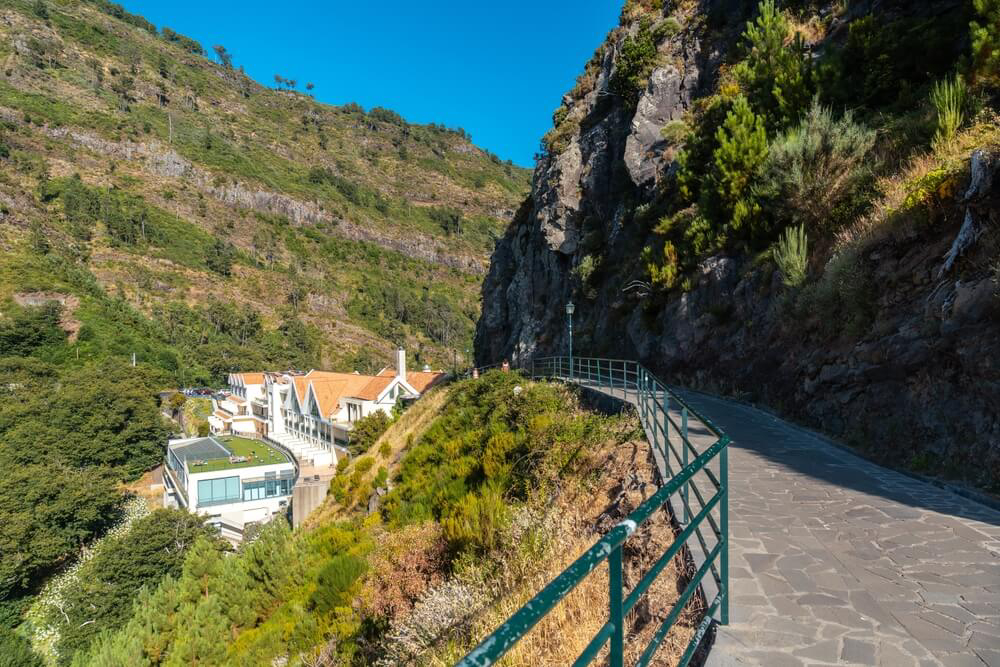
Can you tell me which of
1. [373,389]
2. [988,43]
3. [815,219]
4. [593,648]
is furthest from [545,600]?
[373,389]

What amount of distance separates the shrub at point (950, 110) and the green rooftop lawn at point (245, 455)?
3442 centimetres

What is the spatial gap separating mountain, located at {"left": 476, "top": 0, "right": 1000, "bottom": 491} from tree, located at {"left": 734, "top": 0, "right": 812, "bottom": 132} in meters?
0.06

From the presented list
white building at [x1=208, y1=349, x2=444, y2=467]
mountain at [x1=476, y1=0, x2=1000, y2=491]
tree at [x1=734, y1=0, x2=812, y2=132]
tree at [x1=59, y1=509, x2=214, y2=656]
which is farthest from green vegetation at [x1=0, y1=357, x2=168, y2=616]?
tree at [x1=734, y1=0, x2=812, y2=132]

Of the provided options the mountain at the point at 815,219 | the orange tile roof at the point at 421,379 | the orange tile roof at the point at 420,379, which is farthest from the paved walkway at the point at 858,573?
the orange tile roof at the point at 420,379

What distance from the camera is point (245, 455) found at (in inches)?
1379

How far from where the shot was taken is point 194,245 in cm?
9294

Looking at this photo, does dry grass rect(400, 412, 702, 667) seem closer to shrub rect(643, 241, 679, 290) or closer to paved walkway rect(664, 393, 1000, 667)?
paved walkway rect(664, 393, 1000, 667)

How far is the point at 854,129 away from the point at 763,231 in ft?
9.39

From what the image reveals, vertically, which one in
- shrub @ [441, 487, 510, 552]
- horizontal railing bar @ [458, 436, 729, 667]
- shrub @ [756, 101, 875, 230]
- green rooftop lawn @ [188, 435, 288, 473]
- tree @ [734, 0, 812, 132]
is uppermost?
tree @ [734, 0, 812, 132]

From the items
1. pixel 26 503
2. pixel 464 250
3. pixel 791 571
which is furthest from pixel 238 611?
pixel 464 250

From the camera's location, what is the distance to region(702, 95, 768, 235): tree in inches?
502

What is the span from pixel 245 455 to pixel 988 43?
4011 centimetres

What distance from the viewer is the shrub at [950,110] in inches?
327

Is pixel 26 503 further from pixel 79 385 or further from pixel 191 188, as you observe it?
pixel 191 188
